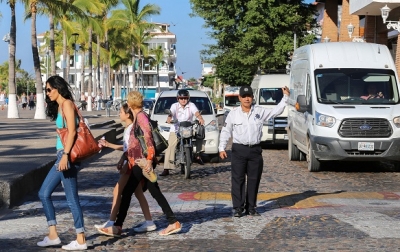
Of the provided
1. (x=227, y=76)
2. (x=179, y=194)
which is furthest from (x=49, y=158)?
(x=227, y=76)

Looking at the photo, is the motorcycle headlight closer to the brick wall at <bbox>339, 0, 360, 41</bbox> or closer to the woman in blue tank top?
the woman in blue tank top

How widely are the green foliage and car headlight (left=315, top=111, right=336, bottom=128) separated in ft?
103

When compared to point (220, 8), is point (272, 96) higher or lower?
lower

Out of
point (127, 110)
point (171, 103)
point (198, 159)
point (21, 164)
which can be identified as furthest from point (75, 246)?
point (171, 103)

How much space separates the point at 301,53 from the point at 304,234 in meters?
11.1

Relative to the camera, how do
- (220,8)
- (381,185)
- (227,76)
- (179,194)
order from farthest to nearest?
(227,76)
(220,8)
(381,185)
(179,194)

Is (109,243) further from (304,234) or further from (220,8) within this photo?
(220,8)

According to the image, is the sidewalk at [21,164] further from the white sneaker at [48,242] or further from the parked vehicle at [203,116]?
the white sneaker at [48,242]

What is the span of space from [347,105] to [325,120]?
67cm

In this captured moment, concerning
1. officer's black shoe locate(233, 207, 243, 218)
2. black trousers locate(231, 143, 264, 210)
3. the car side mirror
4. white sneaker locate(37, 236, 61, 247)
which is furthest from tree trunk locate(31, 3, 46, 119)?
white sneaker locate(37, 236, 61, 247)


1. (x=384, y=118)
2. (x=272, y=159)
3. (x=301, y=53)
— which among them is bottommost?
(x=272, y=159)

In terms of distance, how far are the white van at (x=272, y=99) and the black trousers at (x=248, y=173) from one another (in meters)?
13.4

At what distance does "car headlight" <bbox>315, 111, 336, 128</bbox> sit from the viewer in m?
16.5

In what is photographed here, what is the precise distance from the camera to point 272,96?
1015 inches
